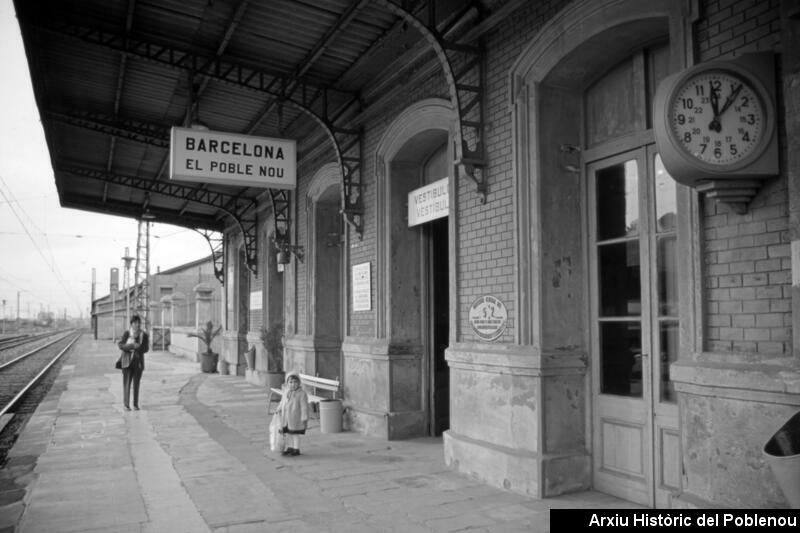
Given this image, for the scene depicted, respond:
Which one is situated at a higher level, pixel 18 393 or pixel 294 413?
pixel 294 413

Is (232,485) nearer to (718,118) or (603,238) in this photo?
(603,238)

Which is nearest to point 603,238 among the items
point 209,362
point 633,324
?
point 633,324

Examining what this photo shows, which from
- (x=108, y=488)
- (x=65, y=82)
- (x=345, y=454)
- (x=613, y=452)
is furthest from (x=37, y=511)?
(x=65, y=82)

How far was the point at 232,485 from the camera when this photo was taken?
6.29 metres

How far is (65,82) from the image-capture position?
35.6 ft

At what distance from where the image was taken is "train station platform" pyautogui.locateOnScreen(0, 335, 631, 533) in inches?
202

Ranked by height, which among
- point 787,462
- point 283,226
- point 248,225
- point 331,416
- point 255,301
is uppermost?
point 248,225

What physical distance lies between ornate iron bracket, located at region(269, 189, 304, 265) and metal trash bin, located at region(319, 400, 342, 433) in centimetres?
374

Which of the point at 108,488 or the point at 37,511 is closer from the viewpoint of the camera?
the point at 37,511

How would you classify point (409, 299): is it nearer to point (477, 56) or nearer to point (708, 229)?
point (477, 56)

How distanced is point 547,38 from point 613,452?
12.2 ft

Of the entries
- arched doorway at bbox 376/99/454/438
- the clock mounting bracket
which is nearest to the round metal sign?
arched doorway at bbox 376/99/454/438
